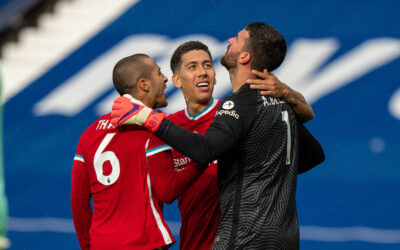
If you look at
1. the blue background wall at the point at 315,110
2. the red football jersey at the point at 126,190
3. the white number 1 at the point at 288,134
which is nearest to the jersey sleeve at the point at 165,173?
the red football jersey at the point at 126,190

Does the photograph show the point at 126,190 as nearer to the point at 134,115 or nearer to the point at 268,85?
the point at 134,115

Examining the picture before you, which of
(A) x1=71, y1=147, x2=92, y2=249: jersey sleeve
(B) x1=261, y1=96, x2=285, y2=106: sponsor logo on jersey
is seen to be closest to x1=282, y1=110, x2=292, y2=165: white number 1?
(B) x1=261, y1=96, x2=285, y2=106: sponsor logo on jersey

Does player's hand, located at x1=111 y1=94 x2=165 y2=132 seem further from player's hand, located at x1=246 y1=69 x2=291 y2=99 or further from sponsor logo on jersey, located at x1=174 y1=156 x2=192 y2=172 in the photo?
sponsor logo on jersey, located at x1=174 y1=156 x2=192 y2=172

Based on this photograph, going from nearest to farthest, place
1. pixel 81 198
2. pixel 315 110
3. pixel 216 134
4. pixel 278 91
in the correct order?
pixel 216 134 < pixel 278 91 < pixel 81 198 < pixel 315 110

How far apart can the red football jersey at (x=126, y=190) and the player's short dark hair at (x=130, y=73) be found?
0.71 feet

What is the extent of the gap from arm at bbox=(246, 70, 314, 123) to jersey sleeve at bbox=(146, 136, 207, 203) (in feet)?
1.67

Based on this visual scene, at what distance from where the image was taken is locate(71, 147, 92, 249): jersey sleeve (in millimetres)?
3424

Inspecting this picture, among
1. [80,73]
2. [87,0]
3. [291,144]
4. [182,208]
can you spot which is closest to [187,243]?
[182,208]

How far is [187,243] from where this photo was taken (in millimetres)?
3916

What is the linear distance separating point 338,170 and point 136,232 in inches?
158

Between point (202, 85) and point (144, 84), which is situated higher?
point (202, 85)

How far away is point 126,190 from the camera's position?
10.5 ft

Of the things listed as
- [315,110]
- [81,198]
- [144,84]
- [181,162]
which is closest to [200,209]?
[181,162]

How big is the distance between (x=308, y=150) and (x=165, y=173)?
81 cm
